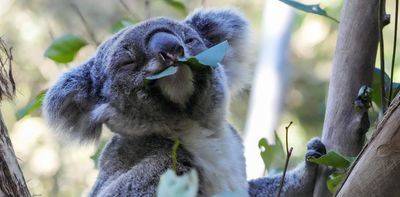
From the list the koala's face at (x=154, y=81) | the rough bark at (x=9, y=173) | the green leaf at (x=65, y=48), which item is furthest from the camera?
the green leaf at (x=65, y=48)

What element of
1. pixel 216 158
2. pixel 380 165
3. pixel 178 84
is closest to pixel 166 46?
pixel 178 84

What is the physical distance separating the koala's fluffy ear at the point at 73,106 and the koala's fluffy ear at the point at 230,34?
1.94 feet

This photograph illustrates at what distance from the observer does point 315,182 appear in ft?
9.03

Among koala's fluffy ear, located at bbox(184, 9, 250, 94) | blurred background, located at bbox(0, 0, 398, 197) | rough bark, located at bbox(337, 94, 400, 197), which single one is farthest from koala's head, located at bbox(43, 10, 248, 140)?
blurred background, located at bbox(0, 0, 398, 197)

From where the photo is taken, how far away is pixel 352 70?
230cm

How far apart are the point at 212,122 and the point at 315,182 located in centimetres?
52

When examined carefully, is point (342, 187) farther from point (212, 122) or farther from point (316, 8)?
point (212, 122)

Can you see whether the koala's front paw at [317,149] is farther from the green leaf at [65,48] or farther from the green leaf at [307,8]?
the green leaf at [65,48]

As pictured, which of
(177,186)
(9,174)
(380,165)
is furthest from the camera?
(9,174)

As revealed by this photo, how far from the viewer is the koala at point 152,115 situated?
2682 millimetres

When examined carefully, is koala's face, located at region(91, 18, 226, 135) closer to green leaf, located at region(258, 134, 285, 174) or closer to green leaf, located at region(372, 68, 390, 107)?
green leaf, located at region(258, 134, 285, 174)

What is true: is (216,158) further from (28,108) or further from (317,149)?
(28,108)

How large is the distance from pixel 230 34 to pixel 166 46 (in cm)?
76

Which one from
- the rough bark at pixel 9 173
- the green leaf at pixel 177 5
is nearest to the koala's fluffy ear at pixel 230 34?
the green leaf at pixel 177 5
